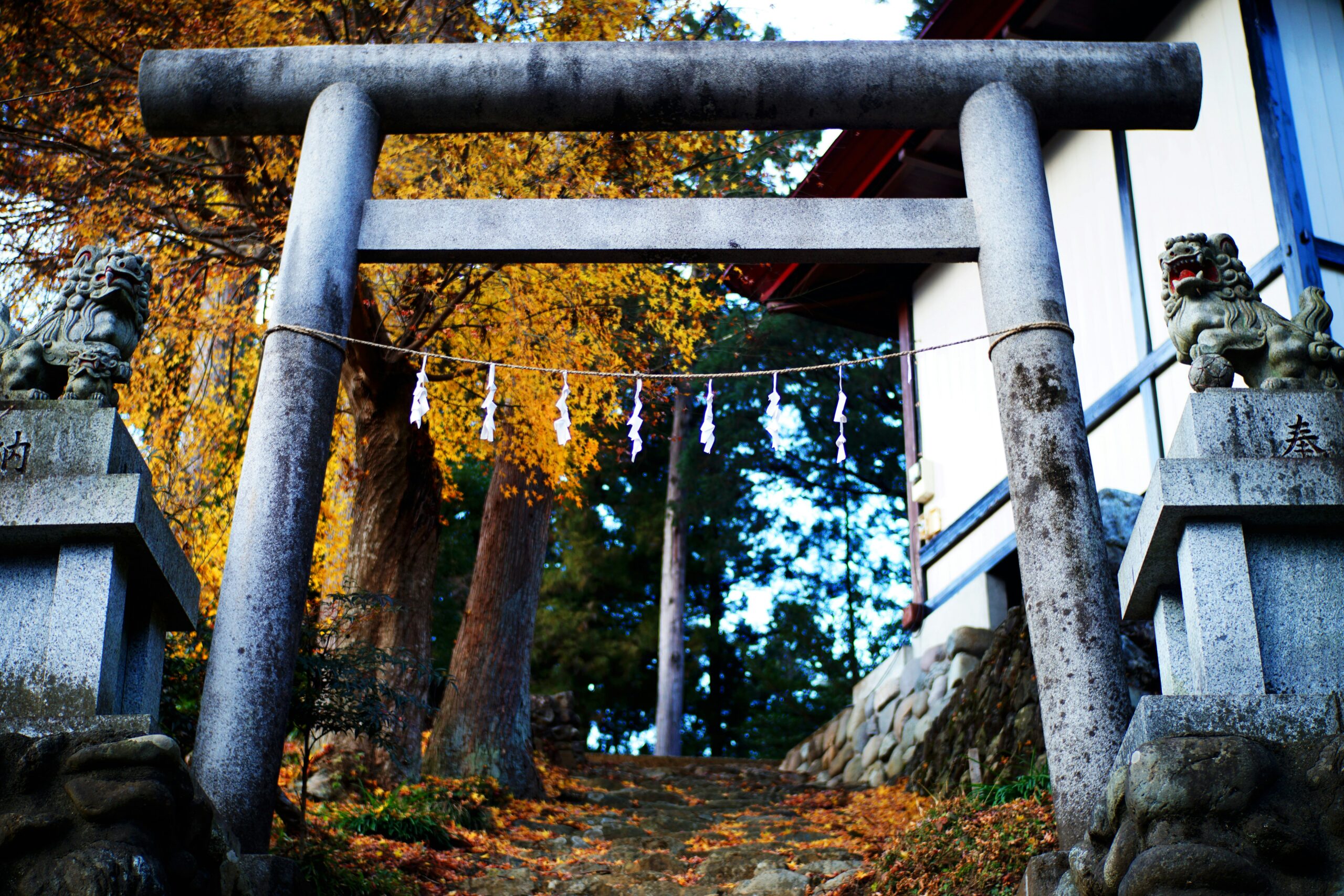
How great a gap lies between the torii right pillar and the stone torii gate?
11 millimetres

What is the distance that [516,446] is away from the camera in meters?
11.6

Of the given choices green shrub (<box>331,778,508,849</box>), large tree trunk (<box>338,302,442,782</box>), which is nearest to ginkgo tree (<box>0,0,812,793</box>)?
large tree trunk (<box>338,302,442,782</box>)

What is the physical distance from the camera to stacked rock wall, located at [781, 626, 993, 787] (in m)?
11.6

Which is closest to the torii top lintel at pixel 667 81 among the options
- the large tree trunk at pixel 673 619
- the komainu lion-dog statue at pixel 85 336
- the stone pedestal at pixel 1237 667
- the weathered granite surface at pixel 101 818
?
the komainu lion-dog statue at pixel 85 336

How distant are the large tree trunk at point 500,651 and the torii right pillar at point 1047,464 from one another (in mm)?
6283

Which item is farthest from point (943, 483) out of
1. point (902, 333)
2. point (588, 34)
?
point (588, 34)

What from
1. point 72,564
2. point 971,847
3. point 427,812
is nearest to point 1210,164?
point 971,847

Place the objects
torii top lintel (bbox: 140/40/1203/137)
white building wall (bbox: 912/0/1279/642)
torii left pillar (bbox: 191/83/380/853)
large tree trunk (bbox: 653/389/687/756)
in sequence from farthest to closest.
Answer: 1. large tree trunk (bbox: 653/389/687/756)
2. white building wall (bbox: 912/0/1279/642)
3. torii top lintel (bbox: 140/40/1203/137)
4. torii left pillar (bbox: 191/83/380/853)

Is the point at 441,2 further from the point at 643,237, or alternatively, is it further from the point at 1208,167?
the point at 1208,167

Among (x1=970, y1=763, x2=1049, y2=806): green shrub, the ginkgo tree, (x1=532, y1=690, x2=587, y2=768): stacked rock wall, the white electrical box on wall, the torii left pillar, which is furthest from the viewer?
(x1=532, y1=690, x2=587, y2=768): stacked rock wall

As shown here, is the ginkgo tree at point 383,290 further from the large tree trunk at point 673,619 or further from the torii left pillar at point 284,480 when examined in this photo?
the large tree trunk at point 673,619

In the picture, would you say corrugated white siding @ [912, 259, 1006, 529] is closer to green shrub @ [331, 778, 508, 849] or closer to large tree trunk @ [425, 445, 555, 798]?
large tree trunk @ [425, 445, 555, 798]

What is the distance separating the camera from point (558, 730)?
575 inches

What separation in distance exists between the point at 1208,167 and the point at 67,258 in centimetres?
943
